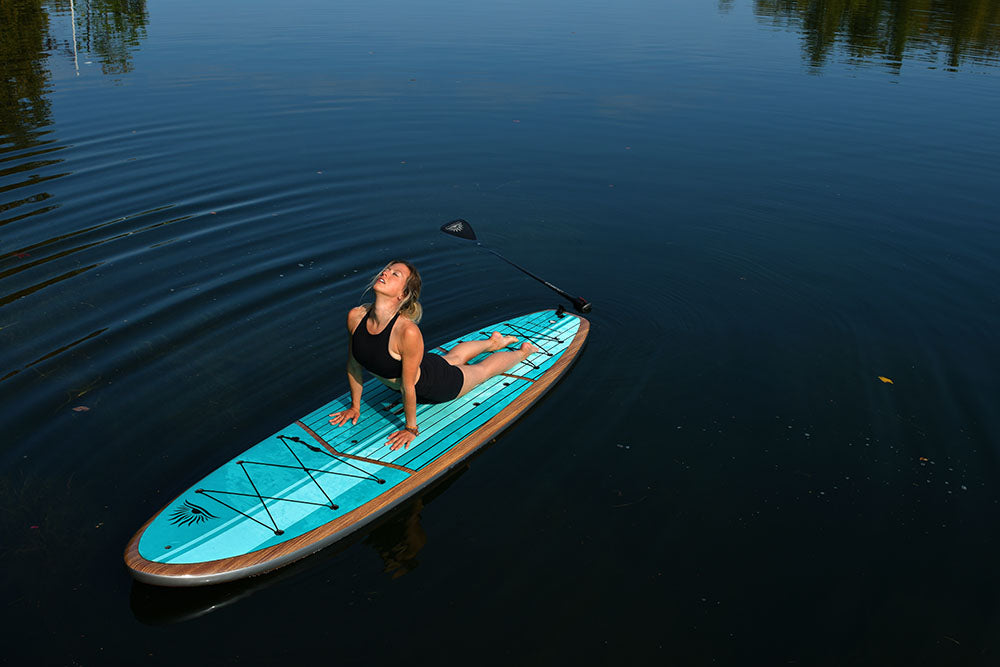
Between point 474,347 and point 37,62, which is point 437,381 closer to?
point 474,347

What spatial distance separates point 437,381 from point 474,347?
1064mm

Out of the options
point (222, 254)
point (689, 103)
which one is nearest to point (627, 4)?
point (689, 103)

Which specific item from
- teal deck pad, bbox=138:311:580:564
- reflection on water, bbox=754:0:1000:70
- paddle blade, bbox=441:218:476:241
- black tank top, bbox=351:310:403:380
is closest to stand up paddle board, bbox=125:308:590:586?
teal deck pad, bbox=138:311:580:564

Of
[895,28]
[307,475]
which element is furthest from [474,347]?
[895,28]

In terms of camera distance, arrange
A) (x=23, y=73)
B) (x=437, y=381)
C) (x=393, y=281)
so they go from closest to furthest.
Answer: (x=393, y=281), (x=437, y=381), (x=23, y=73)

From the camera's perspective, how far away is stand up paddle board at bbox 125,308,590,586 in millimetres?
5410

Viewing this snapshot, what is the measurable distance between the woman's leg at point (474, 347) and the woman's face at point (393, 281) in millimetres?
1658

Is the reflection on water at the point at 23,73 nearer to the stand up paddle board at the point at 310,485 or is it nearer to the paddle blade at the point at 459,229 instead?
the paddle blade at the point at 459,229

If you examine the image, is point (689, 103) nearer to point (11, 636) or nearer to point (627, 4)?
point (11, 636)

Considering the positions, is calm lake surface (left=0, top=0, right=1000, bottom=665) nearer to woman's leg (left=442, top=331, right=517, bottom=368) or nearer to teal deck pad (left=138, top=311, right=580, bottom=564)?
teal deck pad (left=138, top=311, right=580, bottom=564)

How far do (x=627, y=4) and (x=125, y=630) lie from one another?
40835 millimetres

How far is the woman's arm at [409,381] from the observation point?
243 inches

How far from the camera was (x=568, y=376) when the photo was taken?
816 cm

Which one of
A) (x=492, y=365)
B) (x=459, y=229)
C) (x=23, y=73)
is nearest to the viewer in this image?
(x=492, y=365)
